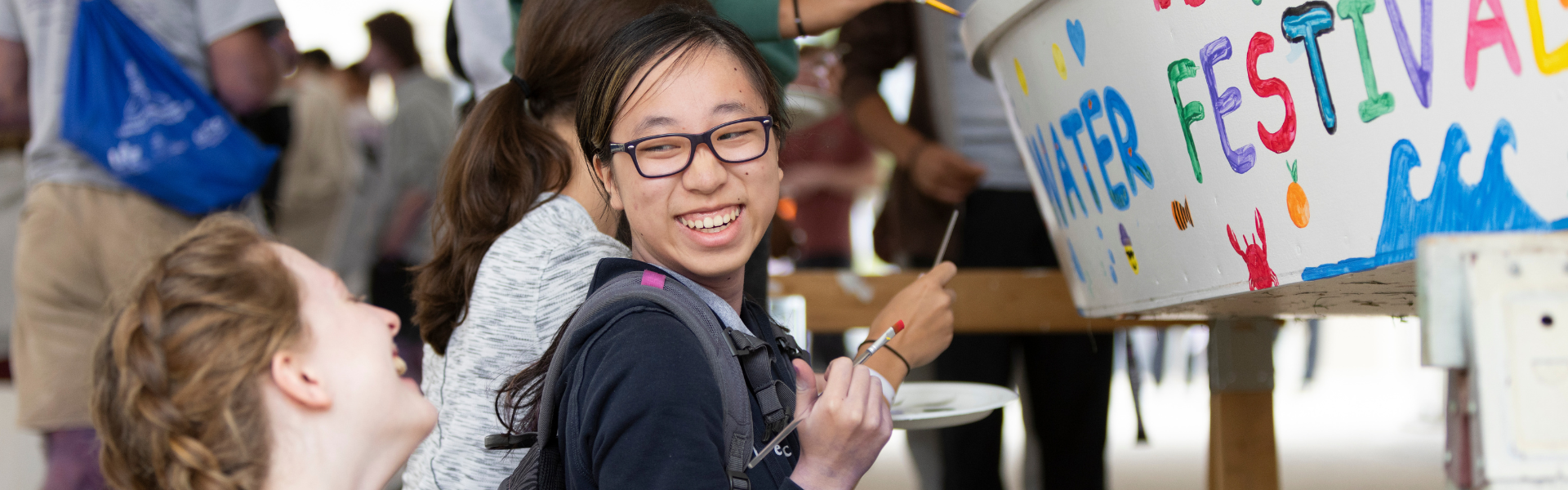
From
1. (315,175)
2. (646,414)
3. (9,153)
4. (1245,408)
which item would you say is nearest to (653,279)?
(646,414)

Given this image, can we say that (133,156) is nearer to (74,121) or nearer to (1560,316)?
(74,121)

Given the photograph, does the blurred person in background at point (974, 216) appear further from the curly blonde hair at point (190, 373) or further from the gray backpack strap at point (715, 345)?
the curly blonde hair at point (190, 373)

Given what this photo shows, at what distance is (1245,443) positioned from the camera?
4.31 feet

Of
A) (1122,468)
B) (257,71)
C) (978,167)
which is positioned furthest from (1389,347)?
(257,71)

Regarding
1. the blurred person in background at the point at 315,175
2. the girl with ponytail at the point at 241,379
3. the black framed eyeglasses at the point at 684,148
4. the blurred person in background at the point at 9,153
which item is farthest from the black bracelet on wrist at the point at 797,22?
the blurred person in background at the point at 315,175

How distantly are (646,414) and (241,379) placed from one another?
282 millimetres

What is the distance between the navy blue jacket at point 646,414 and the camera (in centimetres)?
71

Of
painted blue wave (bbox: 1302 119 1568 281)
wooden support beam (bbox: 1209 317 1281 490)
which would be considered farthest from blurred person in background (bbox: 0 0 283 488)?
painted blue wave (bbox: 1302 119 1568 281)

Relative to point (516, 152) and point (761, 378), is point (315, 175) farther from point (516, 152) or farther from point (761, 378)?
point (761, 378)

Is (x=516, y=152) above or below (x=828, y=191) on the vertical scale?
below

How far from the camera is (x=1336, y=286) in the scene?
0.79 m

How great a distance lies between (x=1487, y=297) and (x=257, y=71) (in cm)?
175

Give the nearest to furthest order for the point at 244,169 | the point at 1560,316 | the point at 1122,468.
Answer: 1. the point at 1560,316
2. the point at 244,169
3. the point at 1122,468

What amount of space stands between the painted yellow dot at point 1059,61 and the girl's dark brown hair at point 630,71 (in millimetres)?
294
